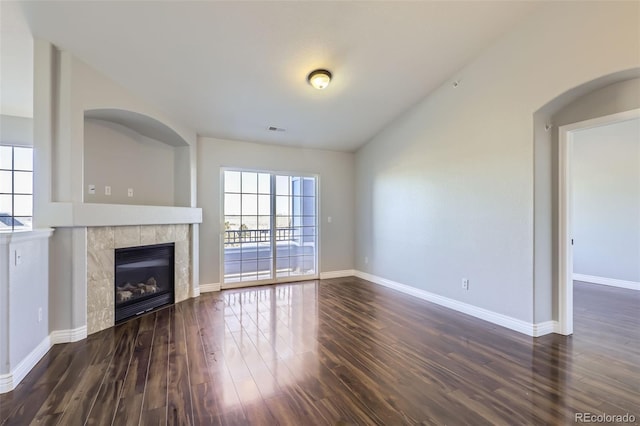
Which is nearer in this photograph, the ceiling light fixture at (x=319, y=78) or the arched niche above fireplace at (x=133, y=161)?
the ceiling light fixture at (x=319, y=78)

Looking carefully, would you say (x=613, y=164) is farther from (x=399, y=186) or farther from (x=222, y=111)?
(x=222, y=111)

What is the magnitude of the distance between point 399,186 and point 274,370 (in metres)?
3.44

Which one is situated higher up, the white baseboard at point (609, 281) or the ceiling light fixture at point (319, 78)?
the ceiling light fixture at point (319, 78)

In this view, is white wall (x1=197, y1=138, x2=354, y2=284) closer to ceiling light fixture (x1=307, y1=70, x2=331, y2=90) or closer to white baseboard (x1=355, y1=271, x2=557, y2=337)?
white baseboard (x1=355, y1=271, x2=557, y2=337)

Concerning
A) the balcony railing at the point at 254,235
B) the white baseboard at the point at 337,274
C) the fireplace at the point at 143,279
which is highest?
the balcony railing at the point at 254,235

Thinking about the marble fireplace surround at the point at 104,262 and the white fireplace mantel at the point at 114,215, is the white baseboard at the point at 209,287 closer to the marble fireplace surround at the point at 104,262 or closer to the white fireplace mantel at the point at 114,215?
the white fireplace mantel at the point at 114,215

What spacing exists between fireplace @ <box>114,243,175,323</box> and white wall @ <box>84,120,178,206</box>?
83 centimetres

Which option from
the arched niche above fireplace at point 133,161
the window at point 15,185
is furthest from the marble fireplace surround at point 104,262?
the window at point 15,185

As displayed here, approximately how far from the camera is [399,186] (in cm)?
483

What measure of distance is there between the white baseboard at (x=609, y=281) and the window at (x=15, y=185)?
9232 millimetres

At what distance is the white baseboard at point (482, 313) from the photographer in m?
3.02

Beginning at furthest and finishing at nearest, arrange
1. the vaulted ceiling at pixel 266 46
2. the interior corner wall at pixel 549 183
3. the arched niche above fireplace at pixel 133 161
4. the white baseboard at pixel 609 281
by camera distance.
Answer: the white baseboard at pixel 609 281 → the arched niche above fireplace at pixel 133 161 → the interior corner wall at pixel 549 183 → the vaulted ceiling at pixel 266 46

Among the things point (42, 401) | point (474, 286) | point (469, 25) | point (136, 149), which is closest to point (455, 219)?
point (474, 286)

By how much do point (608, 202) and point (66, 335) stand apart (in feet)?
25.8
